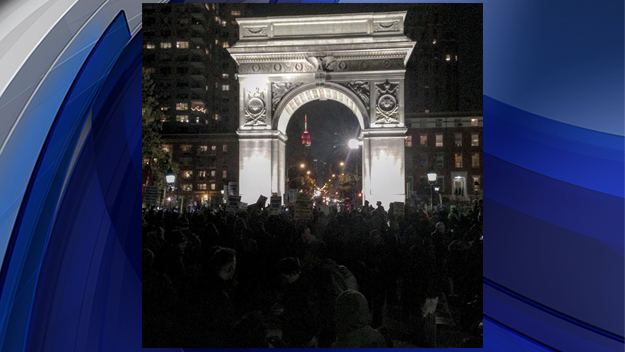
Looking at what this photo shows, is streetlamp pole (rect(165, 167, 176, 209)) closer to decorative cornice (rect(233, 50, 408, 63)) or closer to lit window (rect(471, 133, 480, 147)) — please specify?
decorative cornice (rect(233, 50, 408, 63))

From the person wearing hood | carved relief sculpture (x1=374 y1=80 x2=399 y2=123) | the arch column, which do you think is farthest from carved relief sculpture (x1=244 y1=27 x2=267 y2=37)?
the person wearing hood

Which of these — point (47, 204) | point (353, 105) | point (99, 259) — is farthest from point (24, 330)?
point (353, 105)

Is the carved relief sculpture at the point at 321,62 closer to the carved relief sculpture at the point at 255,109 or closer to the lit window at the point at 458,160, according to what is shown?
the carved relief sculpture at the point at 255,109

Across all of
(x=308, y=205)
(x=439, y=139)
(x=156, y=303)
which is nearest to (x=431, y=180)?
(x=439, y=139)

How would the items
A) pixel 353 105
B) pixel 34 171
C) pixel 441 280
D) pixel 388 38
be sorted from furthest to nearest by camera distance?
1. pixel 353 105
2. pixel 388 38
3. pixel 441 280
4. pixel 34 171

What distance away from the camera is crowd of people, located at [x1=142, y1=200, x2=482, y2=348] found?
9.72 ft

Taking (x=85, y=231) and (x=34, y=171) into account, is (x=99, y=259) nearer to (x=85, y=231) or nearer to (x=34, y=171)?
(x=85, y=231)

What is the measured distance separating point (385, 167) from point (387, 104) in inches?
19.9

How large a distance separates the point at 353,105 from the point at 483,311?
176 centimetres

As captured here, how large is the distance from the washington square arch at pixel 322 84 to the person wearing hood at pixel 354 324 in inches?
27.4

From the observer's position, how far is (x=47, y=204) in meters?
2.86

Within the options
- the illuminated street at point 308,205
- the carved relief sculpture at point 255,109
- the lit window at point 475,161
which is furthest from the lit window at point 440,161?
the carved relief sculpture at point 255,109

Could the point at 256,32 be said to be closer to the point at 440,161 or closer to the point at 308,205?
the point at 308,205

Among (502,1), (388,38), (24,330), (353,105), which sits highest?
(502,1)
